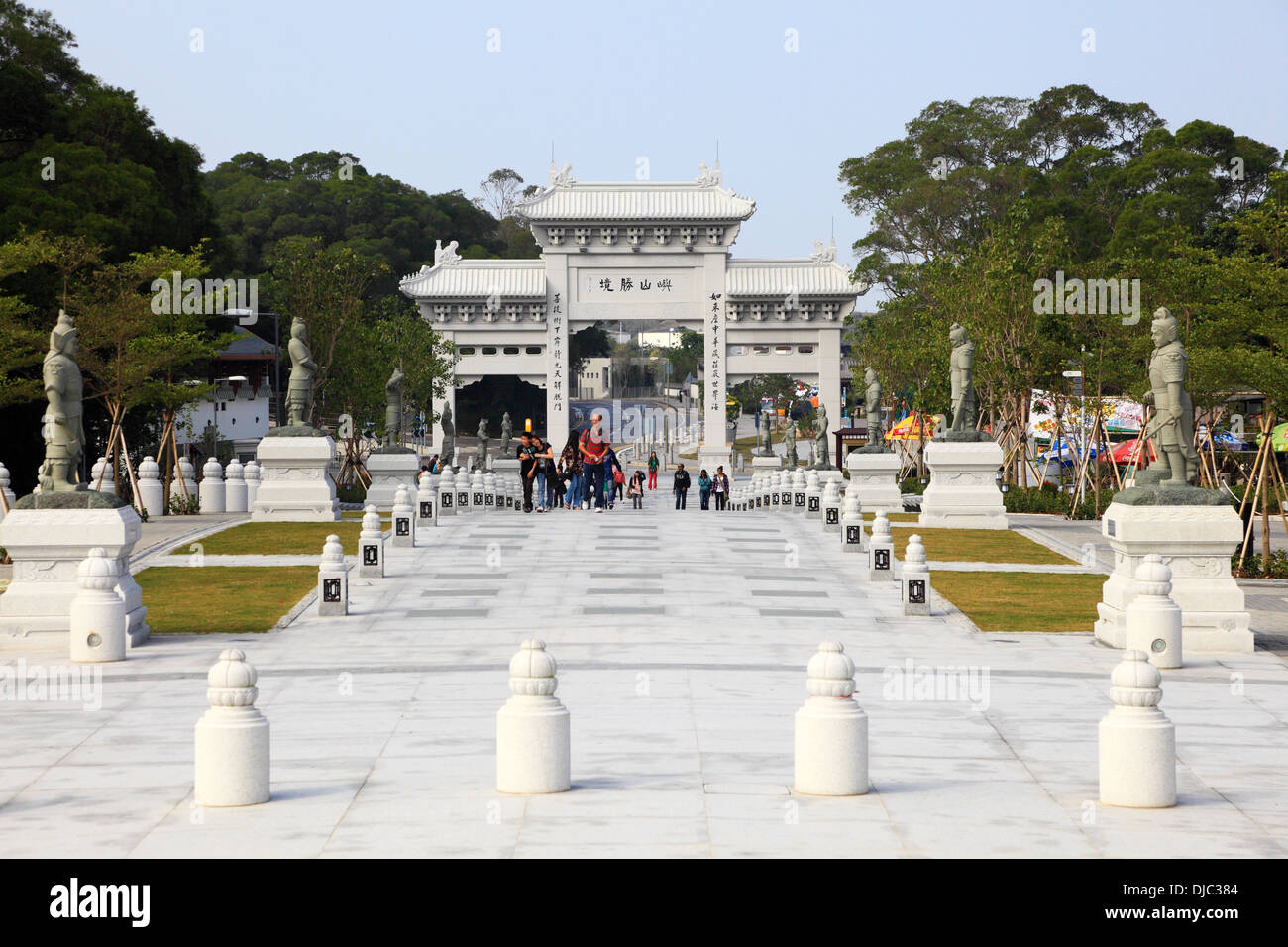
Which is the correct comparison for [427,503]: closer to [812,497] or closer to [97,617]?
[812,497]

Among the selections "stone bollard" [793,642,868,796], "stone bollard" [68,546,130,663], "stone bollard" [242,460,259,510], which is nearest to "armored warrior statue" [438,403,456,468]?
"stone bollard" [242,460,259,510]

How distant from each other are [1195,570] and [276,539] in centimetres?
1710

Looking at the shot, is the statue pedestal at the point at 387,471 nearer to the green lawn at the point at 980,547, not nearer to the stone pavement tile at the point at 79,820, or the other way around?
the green lawn at the point at 980,547

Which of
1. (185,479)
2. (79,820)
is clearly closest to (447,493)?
(185,479)

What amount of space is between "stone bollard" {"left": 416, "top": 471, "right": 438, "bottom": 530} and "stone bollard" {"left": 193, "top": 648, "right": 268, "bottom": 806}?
20624 mm


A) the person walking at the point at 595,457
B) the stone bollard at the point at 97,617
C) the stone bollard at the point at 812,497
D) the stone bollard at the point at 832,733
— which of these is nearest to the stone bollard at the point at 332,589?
the stone bollard at the point at 97,617

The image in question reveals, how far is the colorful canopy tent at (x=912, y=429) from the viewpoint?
2098 inches

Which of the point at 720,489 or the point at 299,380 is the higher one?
the point at 299,380

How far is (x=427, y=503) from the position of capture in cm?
3003

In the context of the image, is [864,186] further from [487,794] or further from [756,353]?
[487,794]

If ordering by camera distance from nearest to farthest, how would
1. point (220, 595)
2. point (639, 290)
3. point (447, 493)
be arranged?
point (220, 595) < point (447, 493) < point (639, 290)

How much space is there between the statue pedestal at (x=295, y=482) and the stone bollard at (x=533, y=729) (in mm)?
22753

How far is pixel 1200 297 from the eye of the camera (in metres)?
35.0

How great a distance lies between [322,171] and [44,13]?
5947cm
